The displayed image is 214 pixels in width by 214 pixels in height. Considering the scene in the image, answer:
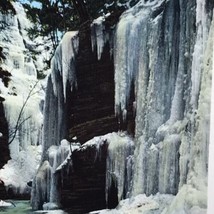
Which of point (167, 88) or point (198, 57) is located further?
point (167, 88)

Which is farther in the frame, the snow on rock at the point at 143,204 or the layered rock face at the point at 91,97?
the layered rock face at the point at 91,97

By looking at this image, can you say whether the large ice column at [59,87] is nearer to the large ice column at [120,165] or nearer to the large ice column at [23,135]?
the large ice column at [23,135]

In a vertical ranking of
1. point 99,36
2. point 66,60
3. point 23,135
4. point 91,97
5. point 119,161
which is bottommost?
point 119,161

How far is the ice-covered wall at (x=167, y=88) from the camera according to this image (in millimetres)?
2281

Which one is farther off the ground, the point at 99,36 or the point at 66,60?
the point at 99,36

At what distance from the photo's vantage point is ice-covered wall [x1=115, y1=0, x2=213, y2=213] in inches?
89.8

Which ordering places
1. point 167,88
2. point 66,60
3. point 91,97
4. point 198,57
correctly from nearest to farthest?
point 198,57, point 167,88, point 91,97, point 66,60

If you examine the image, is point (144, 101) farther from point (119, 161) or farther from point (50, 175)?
point (50, 175)

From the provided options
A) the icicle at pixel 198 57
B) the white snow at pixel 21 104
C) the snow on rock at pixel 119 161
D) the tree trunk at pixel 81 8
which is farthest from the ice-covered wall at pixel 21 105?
the icicle at pixel 198 57

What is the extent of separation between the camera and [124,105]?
99.0 inches

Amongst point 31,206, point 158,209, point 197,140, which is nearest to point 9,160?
point 31,206

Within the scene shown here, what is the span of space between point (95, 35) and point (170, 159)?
0.79 metres

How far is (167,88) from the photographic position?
2.43m

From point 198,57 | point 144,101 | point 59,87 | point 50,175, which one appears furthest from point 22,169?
point 198,57
